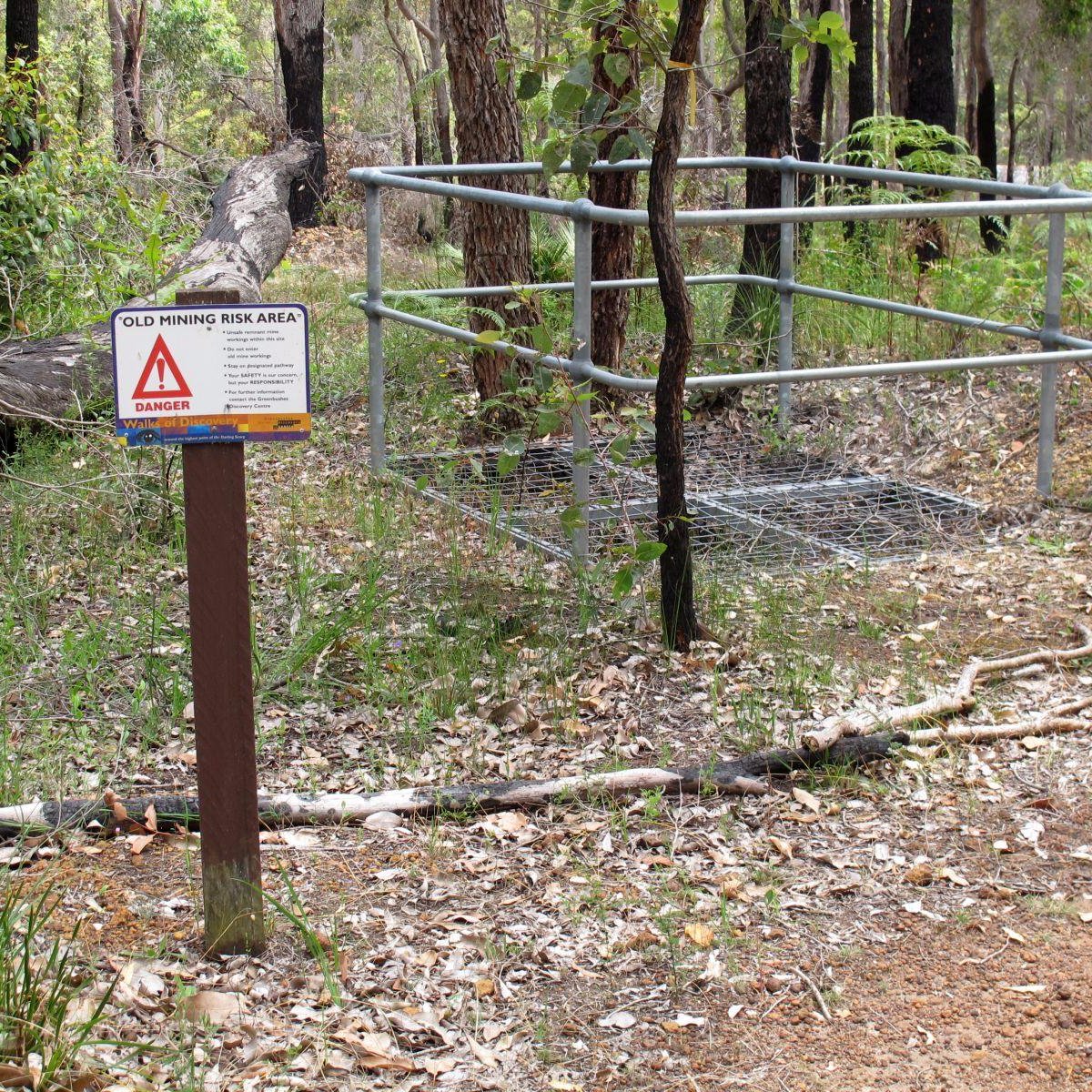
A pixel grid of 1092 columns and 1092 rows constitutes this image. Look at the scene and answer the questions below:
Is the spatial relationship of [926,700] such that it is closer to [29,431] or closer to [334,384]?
[29,431]

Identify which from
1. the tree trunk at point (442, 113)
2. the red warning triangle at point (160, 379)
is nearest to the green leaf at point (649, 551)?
the red warning triangle at point (160, 379)

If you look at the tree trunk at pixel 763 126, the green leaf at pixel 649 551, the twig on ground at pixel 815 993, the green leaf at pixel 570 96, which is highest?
the tree trunk at pixel 763 126

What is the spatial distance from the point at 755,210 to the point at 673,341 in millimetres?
1028

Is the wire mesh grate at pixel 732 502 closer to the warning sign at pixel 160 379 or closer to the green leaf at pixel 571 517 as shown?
the green leaf at pixel 571 517

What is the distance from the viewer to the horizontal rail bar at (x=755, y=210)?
4.89 m

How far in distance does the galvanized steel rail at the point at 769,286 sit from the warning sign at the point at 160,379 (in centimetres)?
197

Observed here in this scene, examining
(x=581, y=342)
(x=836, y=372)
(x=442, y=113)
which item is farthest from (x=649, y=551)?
(x=442, y=113)

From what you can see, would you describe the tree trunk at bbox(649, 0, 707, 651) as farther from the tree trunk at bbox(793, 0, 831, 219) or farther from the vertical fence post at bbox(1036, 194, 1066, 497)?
the tree trunk at bbox(793, 0, 831, 219)

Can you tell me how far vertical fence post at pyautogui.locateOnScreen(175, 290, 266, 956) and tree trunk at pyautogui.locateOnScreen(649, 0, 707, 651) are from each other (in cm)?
187

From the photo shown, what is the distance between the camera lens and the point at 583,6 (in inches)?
168

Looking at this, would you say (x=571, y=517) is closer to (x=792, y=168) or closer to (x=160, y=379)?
(x=160, y=379)

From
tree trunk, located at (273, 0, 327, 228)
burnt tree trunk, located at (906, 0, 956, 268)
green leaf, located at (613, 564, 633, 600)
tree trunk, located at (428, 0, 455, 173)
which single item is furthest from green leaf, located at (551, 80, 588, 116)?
tree trunk, located at (273, 0, 327, 228)

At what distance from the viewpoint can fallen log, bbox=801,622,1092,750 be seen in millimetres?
3990

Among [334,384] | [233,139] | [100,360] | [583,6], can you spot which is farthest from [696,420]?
[233,139]
